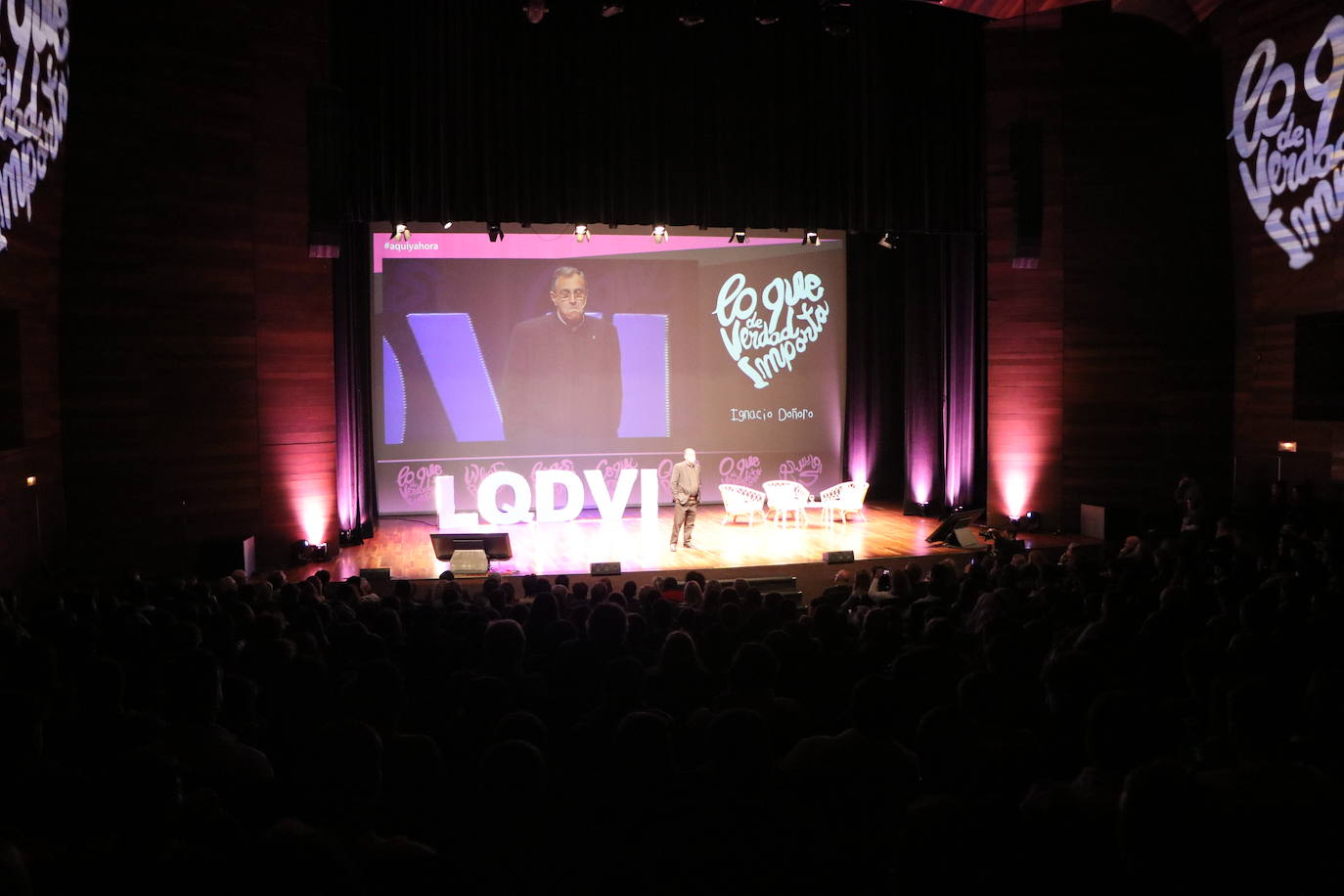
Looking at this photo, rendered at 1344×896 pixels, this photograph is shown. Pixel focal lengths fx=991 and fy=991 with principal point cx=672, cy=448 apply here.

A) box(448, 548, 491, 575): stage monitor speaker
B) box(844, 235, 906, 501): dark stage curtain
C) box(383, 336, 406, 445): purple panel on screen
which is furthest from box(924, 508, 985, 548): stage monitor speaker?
box(383, 336, 406, 445): purple panel on screen

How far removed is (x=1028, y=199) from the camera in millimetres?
10078

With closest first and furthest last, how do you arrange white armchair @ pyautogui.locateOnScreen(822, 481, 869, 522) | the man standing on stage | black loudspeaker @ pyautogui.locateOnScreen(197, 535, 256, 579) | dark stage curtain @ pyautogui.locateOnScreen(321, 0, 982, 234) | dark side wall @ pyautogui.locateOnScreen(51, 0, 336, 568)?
dark side wall @ pyautogui.locateOnScreen(51, 0, 336, 568) → black loudspeaker @ pyautogui.locateOnScreen(197, 535, 256, 579) → dark stage curtain @ pyautogui.locateOnScreen(321, 0, 982, 234) → the man standing on stage → white armchair @ pyautogui.locateOnScreen(822, 481, 869, 522)

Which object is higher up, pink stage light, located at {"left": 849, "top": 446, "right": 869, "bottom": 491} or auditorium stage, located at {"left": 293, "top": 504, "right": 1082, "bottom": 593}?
pink stage light, located at {"left": 849, "top": 446, "right": 869, "bottom": 491}

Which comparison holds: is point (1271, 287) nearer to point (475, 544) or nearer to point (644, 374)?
Answer: point (644, 374)

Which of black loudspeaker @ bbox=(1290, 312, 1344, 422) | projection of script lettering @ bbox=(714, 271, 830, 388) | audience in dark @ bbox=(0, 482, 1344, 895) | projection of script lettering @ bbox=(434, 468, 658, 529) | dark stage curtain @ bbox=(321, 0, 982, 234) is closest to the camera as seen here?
audience in dark @ bbox=(0, 482, 1344, 895)

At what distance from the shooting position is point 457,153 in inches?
428

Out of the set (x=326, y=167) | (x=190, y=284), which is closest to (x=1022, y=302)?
(x=326, y=167)

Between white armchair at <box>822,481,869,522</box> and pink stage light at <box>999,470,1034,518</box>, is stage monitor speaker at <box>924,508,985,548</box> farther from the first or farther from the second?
white armchair at <box>822,481,869,522</box>

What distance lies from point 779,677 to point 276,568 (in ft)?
26.6

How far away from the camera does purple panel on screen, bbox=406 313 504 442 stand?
1432cm

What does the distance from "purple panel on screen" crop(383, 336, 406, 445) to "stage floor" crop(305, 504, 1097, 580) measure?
124 centimetres

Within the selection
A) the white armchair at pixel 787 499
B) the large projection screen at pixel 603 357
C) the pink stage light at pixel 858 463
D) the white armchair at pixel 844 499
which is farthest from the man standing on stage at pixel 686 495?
the pink stage light at pixel 858 463

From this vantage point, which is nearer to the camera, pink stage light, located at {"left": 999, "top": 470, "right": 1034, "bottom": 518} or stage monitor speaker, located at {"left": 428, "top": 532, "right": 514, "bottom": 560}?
stage monitor speaker, located at {"left": 428, "top": 532, "right": 514, "bottom": 560}

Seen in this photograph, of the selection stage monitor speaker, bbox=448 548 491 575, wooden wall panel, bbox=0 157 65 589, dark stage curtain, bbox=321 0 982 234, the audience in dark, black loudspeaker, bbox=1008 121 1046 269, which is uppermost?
dark stage curtain, bbox=321 0 982 234
